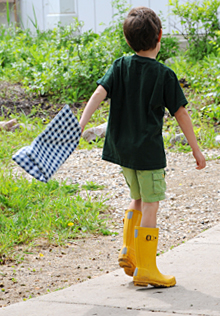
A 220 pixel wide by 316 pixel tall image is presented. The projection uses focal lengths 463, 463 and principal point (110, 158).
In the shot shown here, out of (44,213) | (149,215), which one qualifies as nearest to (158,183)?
(149,215)

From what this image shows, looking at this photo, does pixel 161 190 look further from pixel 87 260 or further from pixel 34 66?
pixel 34 66

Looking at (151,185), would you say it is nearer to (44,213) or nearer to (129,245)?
(129,245)

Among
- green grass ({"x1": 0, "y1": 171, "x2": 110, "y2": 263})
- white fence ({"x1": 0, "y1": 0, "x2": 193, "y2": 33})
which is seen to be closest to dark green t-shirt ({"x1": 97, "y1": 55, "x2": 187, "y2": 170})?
green grass ({"x1": 0, "y1": 171, "x2": 110, "y2": 263})

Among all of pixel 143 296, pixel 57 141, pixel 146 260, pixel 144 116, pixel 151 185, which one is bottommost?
pixel 143 296

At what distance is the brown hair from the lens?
7.80 feet

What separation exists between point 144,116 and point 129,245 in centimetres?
75

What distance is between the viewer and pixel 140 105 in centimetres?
244

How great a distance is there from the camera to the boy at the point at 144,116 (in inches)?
95.1

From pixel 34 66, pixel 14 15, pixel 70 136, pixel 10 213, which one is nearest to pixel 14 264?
pixel 10 213

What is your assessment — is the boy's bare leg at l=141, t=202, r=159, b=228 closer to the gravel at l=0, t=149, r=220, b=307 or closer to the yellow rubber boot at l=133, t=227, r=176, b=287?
the yellow rubber boot at l=133, t=227, r=176, b=287

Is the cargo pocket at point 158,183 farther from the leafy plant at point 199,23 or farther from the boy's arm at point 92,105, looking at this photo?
the leafy plant at point 199,23

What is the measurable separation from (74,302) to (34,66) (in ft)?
20.0

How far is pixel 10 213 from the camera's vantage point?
12.4 ft

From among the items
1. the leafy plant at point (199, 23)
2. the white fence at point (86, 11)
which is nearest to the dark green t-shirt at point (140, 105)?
the leafy plant at point (199, 23)
